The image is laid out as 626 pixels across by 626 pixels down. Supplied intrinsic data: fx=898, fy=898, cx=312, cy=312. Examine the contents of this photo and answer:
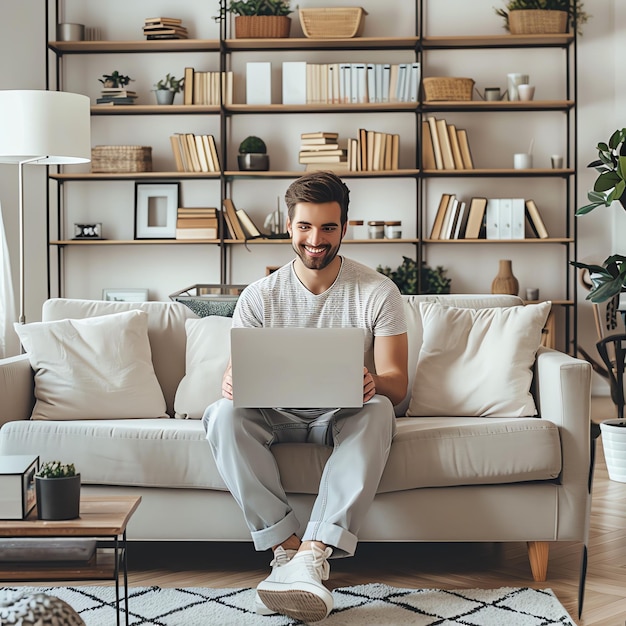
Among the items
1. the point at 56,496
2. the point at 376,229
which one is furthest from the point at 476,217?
the point at 56,496

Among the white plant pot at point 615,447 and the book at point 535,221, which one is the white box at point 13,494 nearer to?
the white plant pot at point 615,447

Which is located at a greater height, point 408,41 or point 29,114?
point 408,41

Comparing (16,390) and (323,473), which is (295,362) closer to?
(323,473)

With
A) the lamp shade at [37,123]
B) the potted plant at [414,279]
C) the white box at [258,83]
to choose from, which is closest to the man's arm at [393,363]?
the lamp shade at [37,123]

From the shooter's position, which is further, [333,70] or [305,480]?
[333,70]

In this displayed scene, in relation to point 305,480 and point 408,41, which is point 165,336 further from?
point 408,41

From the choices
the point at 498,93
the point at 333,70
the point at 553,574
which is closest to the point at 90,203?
the point at 333,70

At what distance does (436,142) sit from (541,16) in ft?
3.15

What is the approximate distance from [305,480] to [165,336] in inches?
34.4

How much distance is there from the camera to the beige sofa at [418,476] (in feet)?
8.07

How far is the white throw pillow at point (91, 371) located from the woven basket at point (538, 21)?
354 centimetres

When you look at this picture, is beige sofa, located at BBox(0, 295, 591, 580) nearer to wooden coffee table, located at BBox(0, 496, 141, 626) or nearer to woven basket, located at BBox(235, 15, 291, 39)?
wooden coffee table, located at BBox(0, 496, 141, 626)

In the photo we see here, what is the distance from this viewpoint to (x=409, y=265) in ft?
18.1

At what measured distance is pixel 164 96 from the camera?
18.0ft
